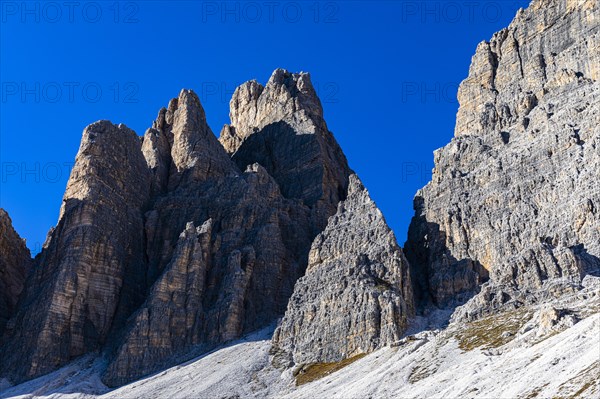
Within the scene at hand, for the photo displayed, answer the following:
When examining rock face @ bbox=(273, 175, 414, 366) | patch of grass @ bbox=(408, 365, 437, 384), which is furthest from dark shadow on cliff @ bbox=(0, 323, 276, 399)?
patch of grass @ bbox=(408, 365, 437, 384)

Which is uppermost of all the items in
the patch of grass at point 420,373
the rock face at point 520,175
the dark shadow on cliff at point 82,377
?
the rock face at point 520,175

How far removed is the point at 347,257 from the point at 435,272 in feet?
51.7

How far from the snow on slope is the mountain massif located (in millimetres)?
648

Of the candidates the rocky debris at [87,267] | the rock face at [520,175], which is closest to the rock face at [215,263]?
the rocky debris at [87,267]

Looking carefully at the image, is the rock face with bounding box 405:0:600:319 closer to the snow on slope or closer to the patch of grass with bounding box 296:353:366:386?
the snow on slope

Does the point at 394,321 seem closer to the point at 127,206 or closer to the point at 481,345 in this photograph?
the point at 481,345

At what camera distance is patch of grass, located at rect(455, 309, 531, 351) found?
390 ft

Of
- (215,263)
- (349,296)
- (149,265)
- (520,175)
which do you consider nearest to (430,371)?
(349,296)

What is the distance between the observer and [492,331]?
12331 centimetres

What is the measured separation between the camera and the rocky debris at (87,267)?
165000 mm

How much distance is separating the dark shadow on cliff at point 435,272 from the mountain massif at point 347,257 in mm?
330

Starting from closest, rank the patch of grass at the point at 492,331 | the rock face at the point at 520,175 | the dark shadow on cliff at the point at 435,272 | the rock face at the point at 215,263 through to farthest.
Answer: the patch of grass at the point at 492,331, the rock face at the point at 520,175, the dark shadow on cliff at the point at 435,272, the rock face at the point at 215,263

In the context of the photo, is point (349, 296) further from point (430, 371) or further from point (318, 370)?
point (430, 371)

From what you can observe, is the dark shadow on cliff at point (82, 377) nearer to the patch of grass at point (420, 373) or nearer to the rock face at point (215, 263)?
the rock face at point (215, 263)
